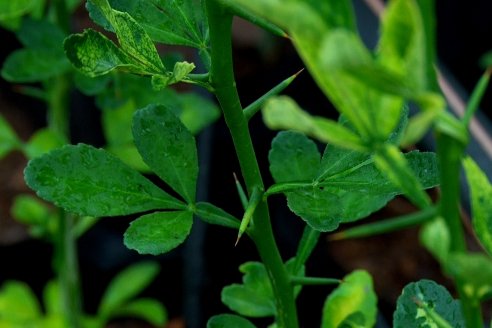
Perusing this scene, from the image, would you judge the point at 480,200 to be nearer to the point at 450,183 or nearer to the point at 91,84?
the point at 450,183

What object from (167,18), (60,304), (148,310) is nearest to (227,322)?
(167,18)

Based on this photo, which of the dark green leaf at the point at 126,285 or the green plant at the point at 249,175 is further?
the dark green leaf at the point at 126,285

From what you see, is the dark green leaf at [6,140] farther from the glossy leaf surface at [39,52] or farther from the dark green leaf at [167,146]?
the dark green leaf at [167,146]

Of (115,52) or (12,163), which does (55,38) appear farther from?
(12,163)

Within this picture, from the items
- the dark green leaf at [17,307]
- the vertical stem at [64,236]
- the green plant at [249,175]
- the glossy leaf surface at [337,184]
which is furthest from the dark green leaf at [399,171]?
the dark green leaf at [17,307]

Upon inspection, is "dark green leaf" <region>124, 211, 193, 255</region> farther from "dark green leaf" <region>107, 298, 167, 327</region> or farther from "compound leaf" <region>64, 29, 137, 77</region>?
"dark green leaf" <region>107, 298, 167, 327</region>
